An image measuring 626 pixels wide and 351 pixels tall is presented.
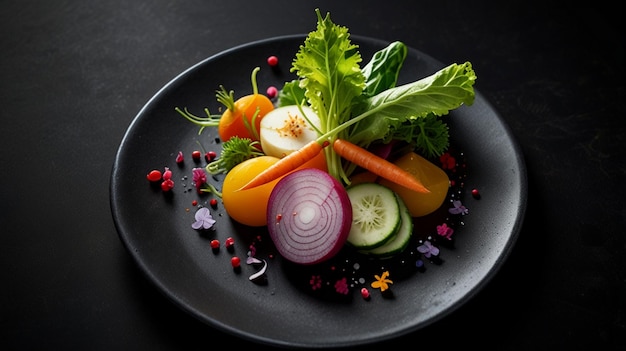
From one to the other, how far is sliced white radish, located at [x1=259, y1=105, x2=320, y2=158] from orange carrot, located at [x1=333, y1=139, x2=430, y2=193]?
6.7 inches

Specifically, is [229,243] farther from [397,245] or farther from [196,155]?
[397,245]

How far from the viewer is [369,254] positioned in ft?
8.41

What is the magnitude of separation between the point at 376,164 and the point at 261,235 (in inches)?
21.1

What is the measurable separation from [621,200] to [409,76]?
3.55ft

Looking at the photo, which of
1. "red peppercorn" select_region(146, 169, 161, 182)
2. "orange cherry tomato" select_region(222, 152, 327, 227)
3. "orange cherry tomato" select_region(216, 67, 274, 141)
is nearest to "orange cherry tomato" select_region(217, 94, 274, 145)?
"orange cherry tomato" select_region(216, 67, 274, 141)

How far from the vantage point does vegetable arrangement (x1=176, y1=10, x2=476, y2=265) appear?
2.52m

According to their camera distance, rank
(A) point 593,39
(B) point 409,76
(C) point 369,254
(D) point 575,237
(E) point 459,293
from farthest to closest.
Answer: (A) point 593,39, (B) point 409,76, (D) point 575,237, (C) point 369,254, (E) point 459,293

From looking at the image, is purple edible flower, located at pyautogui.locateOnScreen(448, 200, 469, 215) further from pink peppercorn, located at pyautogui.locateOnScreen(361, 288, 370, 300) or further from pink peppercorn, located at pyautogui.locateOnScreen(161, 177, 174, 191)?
pink peppercorn, located at pyautogui.locateOnScreen(161, 177, 174, 191)

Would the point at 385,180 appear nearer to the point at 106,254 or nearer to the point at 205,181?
the point at 205,181

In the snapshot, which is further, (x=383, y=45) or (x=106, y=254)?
(x=383, y=45)

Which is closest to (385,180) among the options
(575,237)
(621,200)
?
(575,237)

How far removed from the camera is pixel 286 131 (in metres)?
2.84

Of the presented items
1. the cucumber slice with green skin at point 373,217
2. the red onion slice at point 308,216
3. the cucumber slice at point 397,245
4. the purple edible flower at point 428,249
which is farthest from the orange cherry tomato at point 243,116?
the purple edible flower at point 428,249

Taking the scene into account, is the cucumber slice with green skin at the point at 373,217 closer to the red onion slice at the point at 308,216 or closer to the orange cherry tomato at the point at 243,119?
the red onion slice at the point at 308,216
